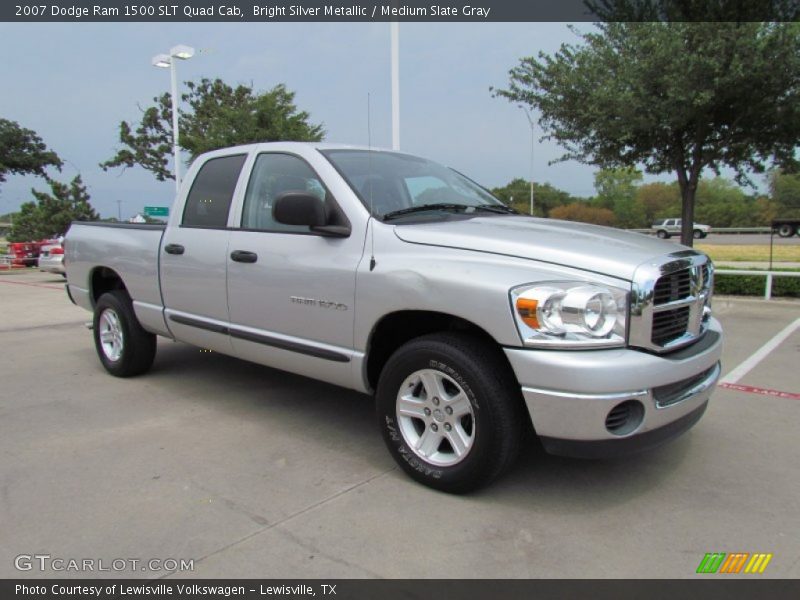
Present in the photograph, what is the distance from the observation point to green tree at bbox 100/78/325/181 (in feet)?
53.9

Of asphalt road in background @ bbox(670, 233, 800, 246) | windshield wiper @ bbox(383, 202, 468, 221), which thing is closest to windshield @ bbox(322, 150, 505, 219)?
windshield wiper @ bbox(383, 202, 468, 221)

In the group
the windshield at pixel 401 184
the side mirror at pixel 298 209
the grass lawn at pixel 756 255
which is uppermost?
the windshield at pixel 401 184

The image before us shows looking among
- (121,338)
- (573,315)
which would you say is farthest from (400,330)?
(121,338)

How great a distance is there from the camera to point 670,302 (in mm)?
2982

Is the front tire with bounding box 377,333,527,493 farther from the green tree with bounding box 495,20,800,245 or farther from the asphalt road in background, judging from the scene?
the asphalt road in background

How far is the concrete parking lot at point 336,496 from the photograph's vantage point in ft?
8.64

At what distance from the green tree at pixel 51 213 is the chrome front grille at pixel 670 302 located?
25.5 meters

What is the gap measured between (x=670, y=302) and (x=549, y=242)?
2.14 feet

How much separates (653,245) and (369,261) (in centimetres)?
156

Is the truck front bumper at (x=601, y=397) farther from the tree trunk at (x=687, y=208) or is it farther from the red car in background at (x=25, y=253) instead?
the red car in background at (x=25, y=253)

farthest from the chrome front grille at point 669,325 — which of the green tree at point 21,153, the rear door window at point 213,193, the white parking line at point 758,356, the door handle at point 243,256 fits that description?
the green tree at point 21,153

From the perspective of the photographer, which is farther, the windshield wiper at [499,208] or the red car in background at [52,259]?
the red car in background at [52,259]

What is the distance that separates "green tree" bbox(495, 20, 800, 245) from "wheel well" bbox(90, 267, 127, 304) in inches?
324

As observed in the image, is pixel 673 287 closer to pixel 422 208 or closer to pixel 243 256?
pixel 422 208
